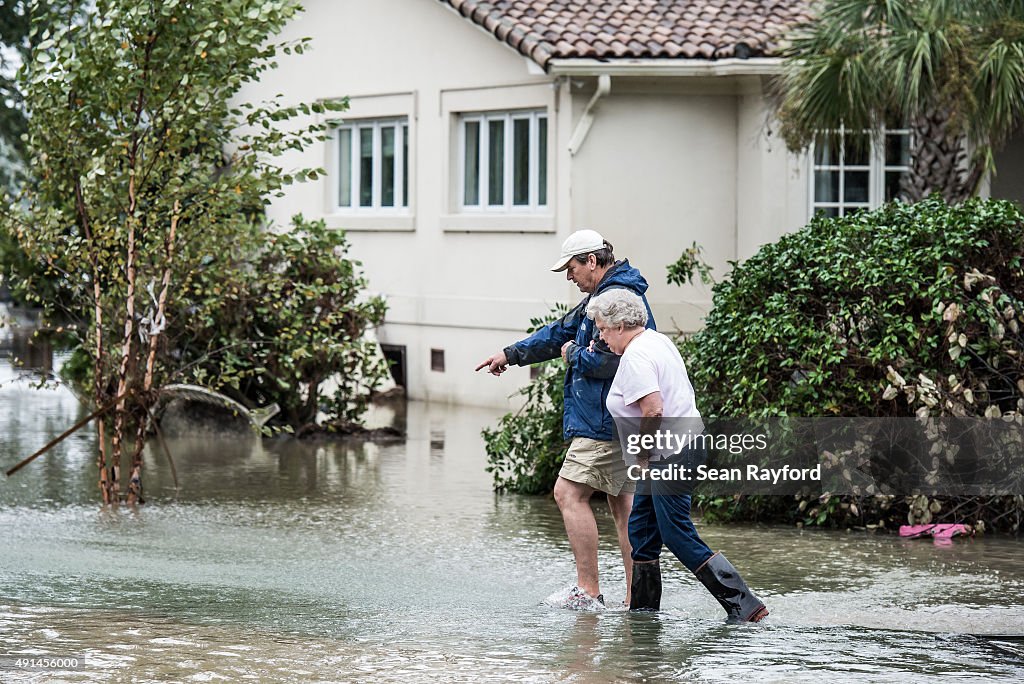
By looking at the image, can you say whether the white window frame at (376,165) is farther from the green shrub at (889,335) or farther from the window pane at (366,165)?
the green shrub at (889,335)

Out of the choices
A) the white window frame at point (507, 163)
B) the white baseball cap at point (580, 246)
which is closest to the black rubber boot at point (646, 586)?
the white baseball cap at point (580, 246)

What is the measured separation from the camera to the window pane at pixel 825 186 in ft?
58.0

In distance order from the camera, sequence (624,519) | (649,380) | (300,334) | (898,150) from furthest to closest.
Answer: (898,150) < (300,334) < (624,519) < (649,380)

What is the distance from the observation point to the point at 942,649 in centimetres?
656

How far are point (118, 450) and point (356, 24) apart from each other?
10580mm

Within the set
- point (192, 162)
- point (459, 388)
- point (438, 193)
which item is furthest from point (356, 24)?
point (192, 162)

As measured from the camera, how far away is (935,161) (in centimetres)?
1507

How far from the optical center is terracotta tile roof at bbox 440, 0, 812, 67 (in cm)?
1652

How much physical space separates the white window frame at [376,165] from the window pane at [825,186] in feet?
15.8

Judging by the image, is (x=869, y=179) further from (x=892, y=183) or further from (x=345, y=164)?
(x=345, y=164)

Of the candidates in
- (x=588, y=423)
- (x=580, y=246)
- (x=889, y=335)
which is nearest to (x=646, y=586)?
(x=588, y=423)

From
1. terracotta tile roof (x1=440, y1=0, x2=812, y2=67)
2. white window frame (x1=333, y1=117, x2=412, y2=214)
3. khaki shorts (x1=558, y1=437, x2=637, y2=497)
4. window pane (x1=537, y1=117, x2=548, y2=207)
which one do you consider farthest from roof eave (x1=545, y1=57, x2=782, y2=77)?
khaki shorts (x1=558, y1=437, x2=637, y2=497)

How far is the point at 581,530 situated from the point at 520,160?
36.0 ft

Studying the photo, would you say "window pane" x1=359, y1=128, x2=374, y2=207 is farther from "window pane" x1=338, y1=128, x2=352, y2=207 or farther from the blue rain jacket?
the blue rain jacket
